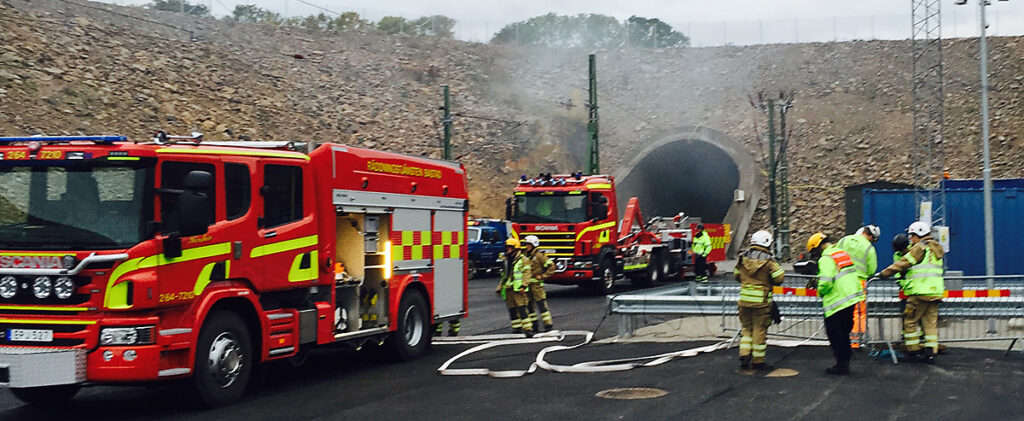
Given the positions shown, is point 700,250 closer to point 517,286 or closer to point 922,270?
point 517,286

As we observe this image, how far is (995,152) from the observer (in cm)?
5212

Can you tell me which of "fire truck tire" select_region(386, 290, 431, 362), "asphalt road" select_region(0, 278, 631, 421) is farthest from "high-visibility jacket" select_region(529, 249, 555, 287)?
"fire truck tire" select_region(386, 290, 431, 362)

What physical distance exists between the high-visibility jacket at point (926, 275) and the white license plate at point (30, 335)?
30.0ft

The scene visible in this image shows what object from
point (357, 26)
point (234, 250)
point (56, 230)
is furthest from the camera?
point (357, 26)

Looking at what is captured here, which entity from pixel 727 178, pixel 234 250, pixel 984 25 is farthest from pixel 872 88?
pixel 234 250

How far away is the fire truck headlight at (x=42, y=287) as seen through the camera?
8578mm


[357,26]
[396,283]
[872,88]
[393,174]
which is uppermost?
[357,26]

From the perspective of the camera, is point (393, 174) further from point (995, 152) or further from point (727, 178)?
point (995, 152)

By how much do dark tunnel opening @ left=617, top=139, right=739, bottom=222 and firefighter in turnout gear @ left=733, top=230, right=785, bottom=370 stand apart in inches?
1521

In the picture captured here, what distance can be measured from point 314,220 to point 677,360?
469cm

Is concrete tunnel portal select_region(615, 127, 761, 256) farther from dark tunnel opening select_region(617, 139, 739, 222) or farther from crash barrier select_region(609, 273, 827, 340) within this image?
crash barrier select_region(609, 273, 827, 340)

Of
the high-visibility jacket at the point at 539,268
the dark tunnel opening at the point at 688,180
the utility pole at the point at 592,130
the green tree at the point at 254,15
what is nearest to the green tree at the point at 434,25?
the green tree at the point at 254,15

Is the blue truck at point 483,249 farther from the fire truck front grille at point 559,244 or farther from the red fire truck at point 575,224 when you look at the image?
the fire truck front grille at point 559,244

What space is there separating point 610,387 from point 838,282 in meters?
2.77
